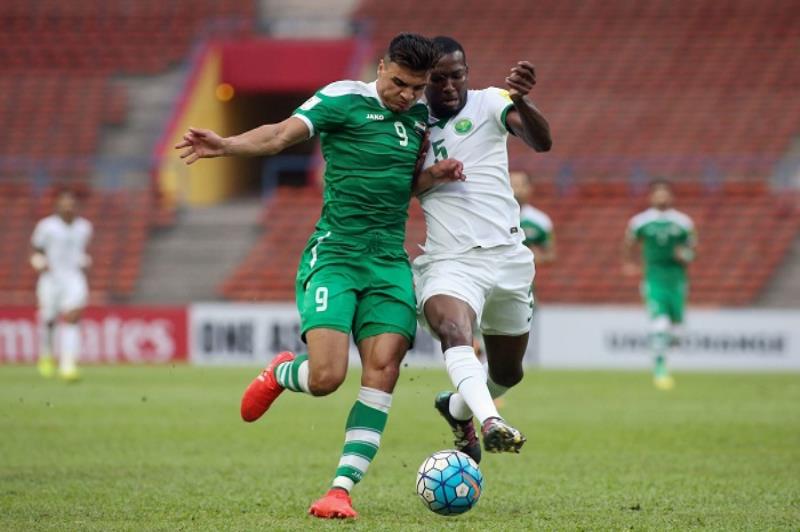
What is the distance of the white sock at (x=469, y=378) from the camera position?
7.32 meters

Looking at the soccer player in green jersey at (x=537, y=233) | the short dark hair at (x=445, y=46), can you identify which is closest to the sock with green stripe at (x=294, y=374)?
the short dark hair at (x=445, y=46)

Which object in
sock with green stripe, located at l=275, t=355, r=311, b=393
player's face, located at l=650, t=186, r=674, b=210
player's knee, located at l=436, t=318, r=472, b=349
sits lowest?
sock with green stripe, located at l=275, t=355, r=311, b=393

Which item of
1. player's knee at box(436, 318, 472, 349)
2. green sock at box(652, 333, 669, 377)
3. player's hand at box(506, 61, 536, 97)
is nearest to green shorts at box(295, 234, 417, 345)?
player's knee at box(436, 318, 472, 349)

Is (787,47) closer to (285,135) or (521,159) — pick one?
(521,159)

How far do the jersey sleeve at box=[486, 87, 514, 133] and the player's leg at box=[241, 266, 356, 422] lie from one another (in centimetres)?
131

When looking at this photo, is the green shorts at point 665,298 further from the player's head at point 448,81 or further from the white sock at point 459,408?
the player's head at point 448,81

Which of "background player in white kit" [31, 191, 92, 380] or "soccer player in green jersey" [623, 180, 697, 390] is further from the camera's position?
"background player in white kit" [31, 191, 92, 380]

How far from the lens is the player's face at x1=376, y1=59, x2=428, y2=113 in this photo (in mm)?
7484

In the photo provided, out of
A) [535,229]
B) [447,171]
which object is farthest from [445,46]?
[535,229]

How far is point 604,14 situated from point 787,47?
14.2 ft

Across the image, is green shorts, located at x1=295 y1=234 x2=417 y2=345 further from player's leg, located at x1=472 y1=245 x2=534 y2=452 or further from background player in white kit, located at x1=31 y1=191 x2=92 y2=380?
background player in white kit, located at x1=31 y1=191 x2=92 y2=380

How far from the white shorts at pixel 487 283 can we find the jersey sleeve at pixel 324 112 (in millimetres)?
1028

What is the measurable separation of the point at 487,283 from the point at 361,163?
1.01m

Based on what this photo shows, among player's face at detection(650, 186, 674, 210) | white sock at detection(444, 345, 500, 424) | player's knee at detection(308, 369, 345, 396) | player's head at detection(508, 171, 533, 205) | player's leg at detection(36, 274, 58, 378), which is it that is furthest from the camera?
player's leg at detection(36, 274, 58, 378)
